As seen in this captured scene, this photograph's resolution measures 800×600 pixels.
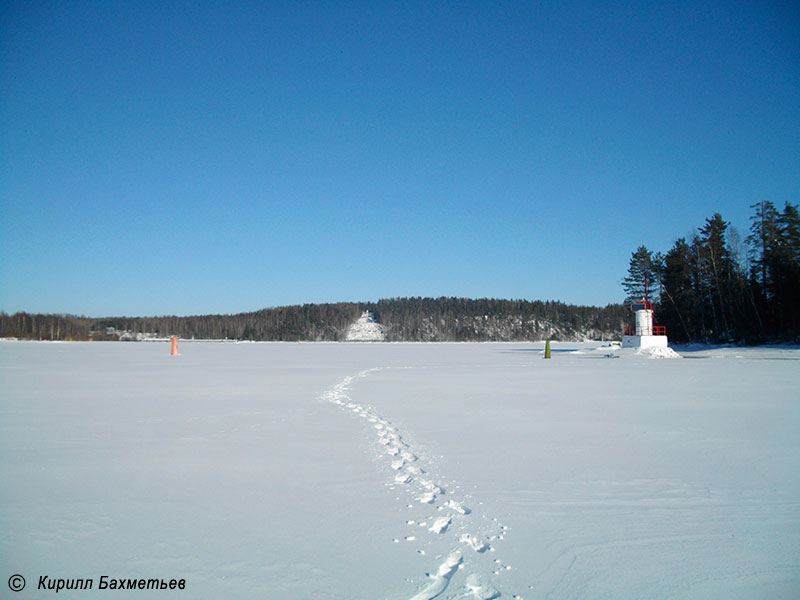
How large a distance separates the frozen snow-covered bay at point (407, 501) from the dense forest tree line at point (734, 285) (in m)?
32.9

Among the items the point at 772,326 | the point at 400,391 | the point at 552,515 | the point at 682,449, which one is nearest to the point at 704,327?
the point at 772,326

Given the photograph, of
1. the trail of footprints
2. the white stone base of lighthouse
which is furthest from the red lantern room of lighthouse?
the trail of footprints

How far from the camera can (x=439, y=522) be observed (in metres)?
3.71

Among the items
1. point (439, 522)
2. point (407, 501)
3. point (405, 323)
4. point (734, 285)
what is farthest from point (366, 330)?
point (439, 522)

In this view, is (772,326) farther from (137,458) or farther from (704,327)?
(137,458)

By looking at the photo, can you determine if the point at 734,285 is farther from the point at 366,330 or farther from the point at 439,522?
the point at 366,330

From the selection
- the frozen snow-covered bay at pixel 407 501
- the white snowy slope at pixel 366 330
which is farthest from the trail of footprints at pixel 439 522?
the white snowy slope at pixel 366 330

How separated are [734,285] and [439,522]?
47.9 metres

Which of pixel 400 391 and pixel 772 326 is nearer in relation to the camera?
pixel 400 391

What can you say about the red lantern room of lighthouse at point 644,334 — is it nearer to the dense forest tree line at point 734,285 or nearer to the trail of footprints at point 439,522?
the dense forest tree line at point 734,285

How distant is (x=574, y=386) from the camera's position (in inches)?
535

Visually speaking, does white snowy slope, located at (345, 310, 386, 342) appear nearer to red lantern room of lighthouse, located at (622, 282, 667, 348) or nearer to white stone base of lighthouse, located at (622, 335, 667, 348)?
red lantern room of lighthouse, located at (622, 282, 667, 348)

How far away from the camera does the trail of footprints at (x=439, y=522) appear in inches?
110

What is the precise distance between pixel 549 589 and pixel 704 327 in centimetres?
5022
